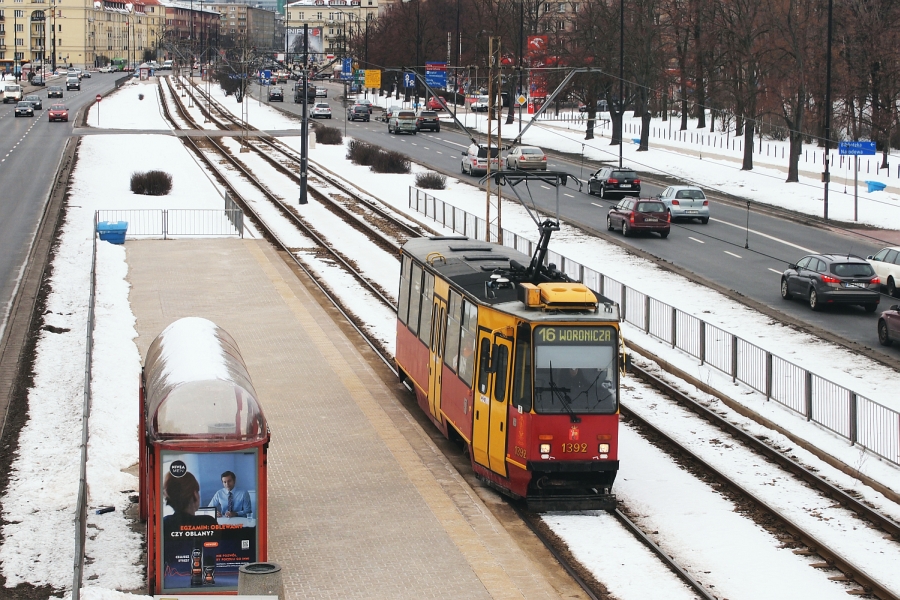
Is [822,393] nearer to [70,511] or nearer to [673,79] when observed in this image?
[70,511]

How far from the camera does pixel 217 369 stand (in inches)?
491

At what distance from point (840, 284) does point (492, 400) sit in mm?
16894

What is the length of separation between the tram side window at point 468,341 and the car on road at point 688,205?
101ft

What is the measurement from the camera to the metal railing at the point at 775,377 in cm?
1905

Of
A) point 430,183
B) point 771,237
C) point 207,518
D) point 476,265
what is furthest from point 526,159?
point 207,518

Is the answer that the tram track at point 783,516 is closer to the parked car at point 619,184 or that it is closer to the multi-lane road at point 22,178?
the multi-lane road at point 22,178

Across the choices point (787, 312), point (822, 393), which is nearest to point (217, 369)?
point (822, 393)

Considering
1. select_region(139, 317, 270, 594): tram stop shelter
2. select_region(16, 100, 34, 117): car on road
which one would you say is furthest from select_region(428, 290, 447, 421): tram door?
select_region(16, 100, 34, 117): car on road

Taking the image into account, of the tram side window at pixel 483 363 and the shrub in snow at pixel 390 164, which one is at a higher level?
the shrub in snow at pixel 390 164

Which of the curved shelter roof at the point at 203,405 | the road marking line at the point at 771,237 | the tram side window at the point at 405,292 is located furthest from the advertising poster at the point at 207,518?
the road marking line at the point at 771,237

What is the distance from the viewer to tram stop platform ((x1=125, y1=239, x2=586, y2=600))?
12969mm

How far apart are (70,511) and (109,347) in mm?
8960

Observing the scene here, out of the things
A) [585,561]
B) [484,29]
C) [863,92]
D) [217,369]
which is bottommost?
[585,561]

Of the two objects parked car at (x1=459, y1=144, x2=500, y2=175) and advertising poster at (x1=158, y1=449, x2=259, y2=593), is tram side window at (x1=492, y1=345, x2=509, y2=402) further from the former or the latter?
parked car at (x1=459, y1=144, x2=500, y2=175)
